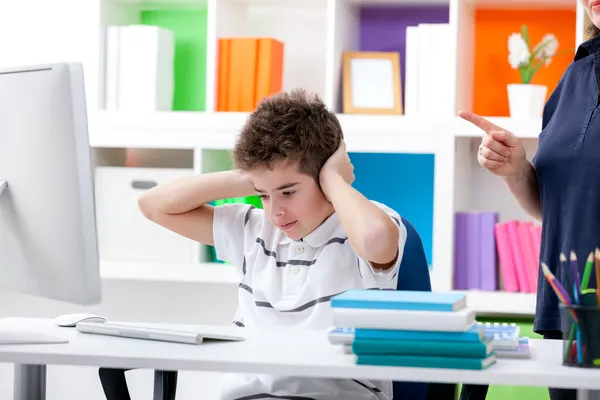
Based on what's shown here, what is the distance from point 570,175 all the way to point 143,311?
6.57 ft

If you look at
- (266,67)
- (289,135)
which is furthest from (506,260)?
(289,135)

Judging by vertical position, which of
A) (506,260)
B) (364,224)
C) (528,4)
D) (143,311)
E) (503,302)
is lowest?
(143,311)

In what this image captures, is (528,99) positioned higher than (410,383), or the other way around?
(528,99)

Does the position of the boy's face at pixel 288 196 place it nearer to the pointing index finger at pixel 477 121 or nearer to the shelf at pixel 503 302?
the pointing index finger at pixel 477 121

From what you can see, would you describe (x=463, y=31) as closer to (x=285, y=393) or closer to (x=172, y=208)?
(x=172, y=208)

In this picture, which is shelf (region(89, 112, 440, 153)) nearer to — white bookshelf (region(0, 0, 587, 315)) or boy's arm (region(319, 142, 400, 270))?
white bookshelf (region(0, 0, 587, 315))

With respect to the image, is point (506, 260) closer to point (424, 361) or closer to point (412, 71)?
point (412, 71)

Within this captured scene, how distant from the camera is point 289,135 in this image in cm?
180

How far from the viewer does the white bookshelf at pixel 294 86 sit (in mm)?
2879

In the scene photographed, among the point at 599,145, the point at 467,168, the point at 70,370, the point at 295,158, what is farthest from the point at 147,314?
the point at 599,145

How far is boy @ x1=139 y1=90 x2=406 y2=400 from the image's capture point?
5.46 feet

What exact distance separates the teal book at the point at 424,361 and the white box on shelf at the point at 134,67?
1.95m

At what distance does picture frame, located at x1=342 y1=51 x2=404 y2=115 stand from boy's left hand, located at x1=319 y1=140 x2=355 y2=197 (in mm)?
1130

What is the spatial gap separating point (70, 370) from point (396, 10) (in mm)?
1783
